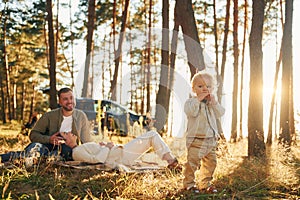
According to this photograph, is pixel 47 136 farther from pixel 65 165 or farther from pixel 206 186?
pixel 206 186

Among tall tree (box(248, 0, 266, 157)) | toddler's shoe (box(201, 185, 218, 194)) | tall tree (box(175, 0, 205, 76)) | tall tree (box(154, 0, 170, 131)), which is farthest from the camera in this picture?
tall tree (box(154, 0, 170, 131))

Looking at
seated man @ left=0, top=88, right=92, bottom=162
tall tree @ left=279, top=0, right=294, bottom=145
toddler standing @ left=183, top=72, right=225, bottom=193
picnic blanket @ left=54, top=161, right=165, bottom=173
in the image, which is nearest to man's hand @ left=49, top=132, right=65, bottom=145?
seated man @ left=0, top=88, right=92, bottom=162

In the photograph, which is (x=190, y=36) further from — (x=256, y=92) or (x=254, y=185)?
(x=254, y=185)

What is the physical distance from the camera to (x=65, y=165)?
4195mm

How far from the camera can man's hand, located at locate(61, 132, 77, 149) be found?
4488 mm

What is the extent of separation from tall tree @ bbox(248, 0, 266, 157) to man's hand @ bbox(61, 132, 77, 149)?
109 inches

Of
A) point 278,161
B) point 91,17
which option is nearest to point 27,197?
point 278,161

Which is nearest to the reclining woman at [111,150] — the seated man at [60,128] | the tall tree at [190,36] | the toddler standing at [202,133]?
the seated man at [60,128]

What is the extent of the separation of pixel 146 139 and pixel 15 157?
149 centimetres

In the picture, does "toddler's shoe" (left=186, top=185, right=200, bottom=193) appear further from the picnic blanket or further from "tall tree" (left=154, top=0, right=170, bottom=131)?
"tall tree" (left=154, top=0, right=170, bottom=131)

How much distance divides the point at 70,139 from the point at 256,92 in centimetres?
297

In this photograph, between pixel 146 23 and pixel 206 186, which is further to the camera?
pixel 146 23

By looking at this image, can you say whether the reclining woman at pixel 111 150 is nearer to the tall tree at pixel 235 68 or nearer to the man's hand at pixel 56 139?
the man's hand at pixel 56 139

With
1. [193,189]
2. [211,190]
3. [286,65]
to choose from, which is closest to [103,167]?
[193,189]
